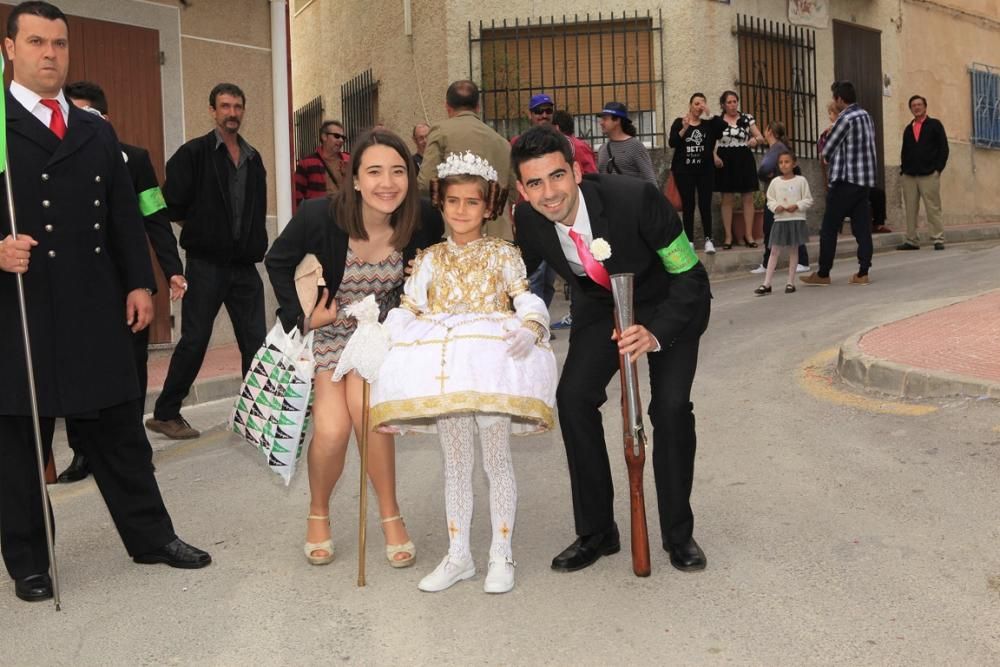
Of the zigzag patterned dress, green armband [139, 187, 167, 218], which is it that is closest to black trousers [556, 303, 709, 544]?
the zigzag patterned dress

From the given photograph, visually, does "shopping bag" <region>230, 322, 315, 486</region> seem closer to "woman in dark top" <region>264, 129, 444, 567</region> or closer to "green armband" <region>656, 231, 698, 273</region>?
"woman in dark top" <region>264, 129, 444, 567</region>

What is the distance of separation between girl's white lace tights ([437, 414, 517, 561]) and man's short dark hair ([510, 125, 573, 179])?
3.16 ft

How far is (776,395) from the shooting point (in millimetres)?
8375

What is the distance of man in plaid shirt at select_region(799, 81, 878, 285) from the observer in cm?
1319

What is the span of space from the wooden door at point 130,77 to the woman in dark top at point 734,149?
6.80 meters

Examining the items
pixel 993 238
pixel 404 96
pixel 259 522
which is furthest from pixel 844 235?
pixel 259 522

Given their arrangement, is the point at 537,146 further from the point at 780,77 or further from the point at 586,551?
the point at 780,77

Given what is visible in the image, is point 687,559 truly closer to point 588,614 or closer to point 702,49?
point 588,614

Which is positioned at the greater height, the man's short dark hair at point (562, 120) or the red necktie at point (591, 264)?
the man's short dark hair at point (562, 120)

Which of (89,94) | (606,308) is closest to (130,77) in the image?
(89,94)

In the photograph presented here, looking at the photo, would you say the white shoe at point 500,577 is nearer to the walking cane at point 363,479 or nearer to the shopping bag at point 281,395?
the walking cane at point 363,479

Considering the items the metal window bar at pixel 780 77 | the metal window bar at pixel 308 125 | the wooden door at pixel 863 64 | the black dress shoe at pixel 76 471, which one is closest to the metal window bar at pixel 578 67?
the metal window bar at pixel 780 77

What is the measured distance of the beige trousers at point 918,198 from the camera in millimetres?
17203

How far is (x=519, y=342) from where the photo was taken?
4.70 meters
